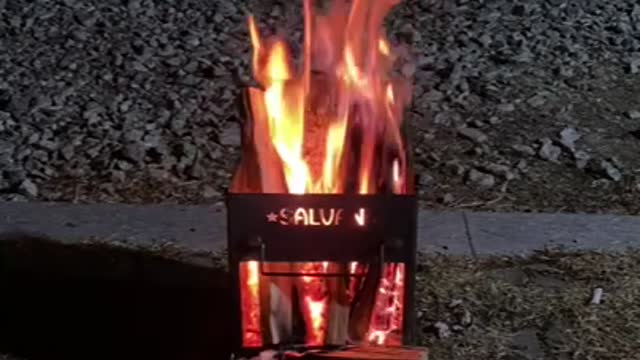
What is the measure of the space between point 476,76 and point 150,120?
1767 millimetres

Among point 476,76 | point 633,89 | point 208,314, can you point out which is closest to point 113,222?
point 208,314

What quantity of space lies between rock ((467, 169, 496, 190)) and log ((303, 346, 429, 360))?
182 cm

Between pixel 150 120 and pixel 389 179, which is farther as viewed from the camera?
pixel 150 120

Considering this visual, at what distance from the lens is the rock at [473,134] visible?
5.06 m

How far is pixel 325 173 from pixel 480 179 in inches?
69.8

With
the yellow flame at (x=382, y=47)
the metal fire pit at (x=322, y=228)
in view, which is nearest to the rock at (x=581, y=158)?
the yellow flame at (x=382, y=47)

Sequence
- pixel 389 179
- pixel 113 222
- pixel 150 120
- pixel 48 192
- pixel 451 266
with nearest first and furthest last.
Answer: pixel 389 179 → pixel 451 266 → pixel 113 222 → pixel 48 192 → pixel 150 120

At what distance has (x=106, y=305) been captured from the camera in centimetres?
371

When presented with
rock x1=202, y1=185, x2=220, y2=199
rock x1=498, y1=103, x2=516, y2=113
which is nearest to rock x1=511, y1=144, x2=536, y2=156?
rock x1=498, y1=103, x2=516, y2=113

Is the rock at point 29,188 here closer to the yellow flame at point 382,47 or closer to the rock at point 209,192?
the rock at point 209,192

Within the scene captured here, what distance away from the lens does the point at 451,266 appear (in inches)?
154

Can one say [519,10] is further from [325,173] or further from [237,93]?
[325,173]

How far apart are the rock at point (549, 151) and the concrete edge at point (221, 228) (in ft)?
1.98

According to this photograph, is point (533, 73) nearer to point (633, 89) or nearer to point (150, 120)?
point (633, 89)
